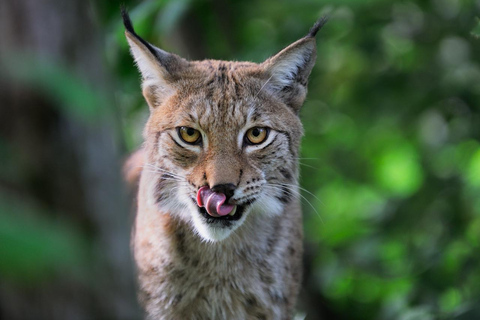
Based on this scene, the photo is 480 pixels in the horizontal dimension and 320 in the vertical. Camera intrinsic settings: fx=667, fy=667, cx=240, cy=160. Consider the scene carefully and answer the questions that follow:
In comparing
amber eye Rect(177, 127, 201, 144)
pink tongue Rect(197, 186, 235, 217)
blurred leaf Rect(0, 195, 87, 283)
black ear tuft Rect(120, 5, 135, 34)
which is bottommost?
pink tongue Rect(197, 186, 235, 217)

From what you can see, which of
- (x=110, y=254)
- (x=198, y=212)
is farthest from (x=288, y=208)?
(x=110, y=254)

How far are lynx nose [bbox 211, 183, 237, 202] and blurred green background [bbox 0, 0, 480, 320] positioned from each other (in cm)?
82

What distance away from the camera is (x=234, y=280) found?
17.7ft

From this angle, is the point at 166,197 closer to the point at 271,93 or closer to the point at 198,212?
the point at 198,212

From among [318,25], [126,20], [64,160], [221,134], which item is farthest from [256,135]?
[64,160]

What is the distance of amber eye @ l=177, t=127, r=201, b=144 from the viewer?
5.04 metres

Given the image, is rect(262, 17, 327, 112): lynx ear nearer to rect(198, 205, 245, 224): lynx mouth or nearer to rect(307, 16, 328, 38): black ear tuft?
rect(307, 16, 328, 38): black ear tuft

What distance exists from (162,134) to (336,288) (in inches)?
153

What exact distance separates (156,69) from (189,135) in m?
0.71

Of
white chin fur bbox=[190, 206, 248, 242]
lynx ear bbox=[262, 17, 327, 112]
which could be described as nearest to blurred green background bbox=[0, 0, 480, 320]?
lynx ear bbox=[262, 17, 327, 112]

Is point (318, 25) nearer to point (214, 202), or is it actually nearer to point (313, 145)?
point (214, 202)

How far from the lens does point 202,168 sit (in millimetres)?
4762

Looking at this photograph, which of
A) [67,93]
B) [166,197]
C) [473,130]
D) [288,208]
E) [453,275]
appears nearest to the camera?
[67,93]

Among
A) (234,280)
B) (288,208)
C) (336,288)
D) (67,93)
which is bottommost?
(336,288)
